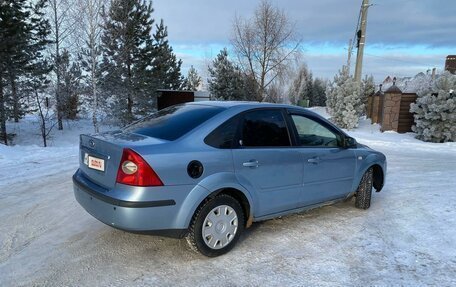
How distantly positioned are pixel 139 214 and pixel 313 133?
262 cm

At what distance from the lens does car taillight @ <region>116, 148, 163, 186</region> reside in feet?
10.6

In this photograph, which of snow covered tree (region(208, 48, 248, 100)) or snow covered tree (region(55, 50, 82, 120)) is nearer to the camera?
snow covered tree (region(55, 50, 82, 120))

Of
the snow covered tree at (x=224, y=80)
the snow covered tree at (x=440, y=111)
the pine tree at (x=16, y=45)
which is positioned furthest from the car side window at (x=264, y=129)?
the snow covered tree at (x=224, y=80)

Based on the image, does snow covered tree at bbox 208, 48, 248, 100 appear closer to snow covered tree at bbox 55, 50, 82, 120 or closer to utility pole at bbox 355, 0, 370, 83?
snow covered tree at bbox 55, 50, 82, 120

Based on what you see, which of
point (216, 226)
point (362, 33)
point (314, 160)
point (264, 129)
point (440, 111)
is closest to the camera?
point (216, 226)

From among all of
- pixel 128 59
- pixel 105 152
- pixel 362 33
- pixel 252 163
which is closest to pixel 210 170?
pixel 252 163

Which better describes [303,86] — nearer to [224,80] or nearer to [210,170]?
[224,80]

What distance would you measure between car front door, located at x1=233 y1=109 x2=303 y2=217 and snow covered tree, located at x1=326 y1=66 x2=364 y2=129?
47.8ft

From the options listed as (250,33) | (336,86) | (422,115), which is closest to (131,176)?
(422,115)

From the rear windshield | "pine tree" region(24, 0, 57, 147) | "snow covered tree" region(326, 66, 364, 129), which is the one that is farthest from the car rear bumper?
"pine tree" region(24, 0, 57, 147)

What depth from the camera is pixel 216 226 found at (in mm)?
3697

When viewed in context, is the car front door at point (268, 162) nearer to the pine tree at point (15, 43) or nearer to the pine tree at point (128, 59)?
the pine tree at point (15, 43)

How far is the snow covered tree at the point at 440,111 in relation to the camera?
13.9m

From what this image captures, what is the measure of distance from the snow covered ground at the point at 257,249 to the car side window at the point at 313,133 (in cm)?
108
